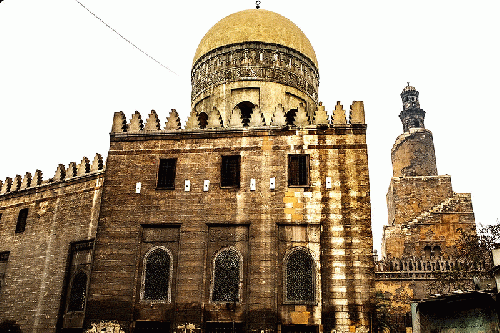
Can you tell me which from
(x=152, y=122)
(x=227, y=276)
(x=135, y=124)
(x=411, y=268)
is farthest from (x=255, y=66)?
(x=411, y=268)

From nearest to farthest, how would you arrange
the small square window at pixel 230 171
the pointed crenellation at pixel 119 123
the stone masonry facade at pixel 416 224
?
1. the small square window at pixel 230 171
2. the pointed crenellation at pixel 119 123
3. the stone masonry facade at pixel 416 224

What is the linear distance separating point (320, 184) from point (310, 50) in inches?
336

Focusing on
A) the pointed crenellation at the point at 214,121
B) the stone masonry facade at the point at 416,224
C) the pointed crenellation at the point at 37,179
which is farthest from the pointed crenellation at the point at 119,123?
the stone masonry facade at the point at 416,224

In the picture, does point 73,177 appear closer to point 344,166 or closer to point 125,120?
point 125,120

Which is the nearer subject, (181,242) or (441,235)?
(181,242)

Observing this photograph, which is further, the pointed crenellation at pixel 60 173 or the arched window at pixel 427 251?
the arched window at pixel 427 251

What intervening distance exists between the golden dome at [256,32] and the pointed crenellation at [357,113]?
559 centimetres

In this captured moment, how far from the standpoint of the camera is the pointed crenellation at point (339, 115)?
17250 mm

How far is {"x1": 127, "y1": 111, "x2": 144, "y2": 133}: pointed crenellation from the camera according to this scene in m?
18.2

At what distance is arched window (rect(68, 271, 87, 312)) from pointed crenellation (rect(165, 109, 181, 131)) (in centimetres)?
645

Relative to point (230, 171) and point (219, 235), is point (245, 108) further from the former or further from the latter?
point (219, 235)

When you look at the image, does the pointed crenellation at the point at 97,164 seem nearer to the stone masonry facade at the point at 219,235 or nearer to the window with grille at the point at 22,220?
the stone masonry facade at the point at 219,235

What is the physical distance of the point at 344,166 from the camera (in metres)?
16.6

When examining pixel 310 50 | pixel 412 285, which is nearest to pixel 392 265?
pixel 412 285
